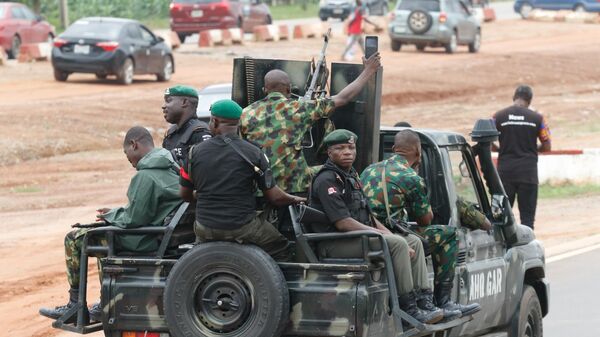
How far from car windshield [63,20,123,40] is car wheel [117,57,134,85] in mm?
763

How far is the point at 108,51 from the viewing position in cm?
3112

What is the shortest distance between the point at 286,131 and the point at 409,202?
866mm

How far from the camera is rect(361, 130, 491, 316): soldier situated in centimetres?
823

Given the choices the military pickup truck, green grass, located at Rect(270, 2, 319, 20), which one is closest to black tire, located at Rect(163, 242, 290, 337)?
the military pickup truck

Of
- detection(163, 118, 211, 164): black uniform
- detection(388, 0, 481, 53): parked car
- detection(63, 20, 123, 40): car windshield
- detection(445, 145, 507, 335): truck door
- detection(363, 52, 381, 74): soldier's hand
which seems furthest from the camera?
detection(388, 0, 481, 53): parked car

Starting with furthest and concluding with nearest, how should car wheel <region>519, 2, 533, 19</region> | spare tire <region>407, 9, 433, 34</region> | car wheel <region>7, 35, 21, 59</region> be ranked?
1. car wheel <region>519, 2, 533, 19</region>
2. spare tire <region>407, 9, 433, 34</region>
3. car wheel <region>7, 35, 21, 59</region>

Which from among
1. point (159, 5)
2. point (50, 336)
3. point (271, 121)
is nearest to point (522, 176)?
point (50, 336)

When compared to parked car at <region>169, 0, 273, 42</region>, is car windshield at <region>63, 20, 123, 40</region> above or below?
above

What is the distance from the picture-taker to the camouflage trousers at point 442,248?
27.4 feet

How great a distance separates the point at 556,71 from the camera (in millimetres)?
41875

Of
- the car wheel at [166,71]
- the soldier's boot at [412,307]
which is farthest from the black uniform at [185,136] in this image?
the car wheel at [166,71]

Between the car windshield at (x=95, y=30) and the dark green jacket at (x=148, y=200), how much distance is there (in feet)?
77.4

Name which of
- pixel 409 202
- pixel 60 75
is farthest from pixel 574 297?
pixel 60 75

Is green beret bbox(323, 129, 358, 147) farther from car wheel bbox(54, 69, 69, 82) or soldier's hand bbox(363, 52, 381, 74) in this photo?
car wheel bbox(54, 69, 69, 82)
